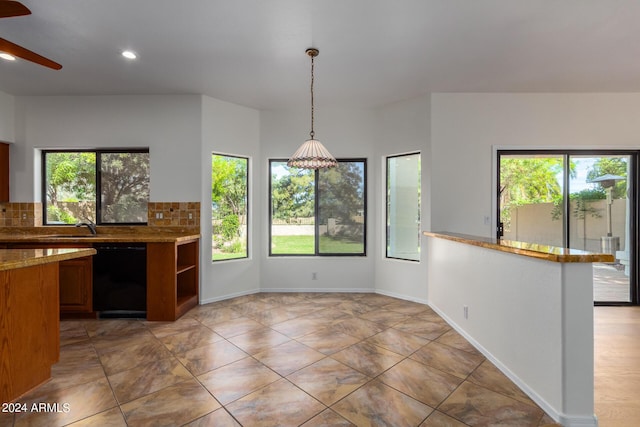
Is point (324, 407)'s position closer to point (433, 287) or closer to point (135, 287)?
point (433, 287)

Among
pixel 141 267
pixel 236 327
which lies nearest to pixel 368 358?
Answer: pixel 236 327

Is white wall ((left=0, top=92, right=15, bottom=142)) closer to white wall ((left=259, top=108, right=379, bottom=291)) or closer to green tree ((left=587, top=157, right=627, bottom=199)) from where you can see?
white wall ((left=259, top=108, right=379, bottom=291))

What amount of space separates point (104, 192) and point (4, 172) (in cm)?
130

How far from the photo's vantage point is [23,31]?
265cm

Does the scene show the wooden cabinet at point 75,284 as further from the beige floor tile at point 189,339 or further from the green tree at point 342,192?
the green tree at point 342,192

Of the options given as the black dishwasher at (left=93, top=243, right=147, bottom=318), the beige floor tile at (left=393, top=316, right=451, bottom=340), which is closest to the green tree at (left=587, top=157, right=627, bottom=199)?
the beige floor tile at (left=393, top=316, right=451, bottom=340)

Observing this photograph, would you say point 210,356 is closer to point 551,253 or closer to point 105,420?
point 105,420

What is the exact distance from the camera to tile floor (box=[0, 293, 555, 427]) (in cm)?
189

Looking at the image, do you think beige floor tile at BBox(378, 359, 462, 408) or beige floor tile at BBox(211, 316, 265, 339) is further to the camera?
beige floor tile at BBox(211, 316, 265, 339)

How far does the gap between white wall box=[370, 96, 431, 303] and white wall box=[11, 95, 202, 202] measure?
269cm

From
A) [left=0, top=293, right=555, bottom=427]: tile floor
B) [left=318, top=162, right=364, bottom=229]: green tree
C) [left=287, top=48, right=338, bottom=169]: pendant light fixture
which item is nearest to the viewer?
[left=0, top=293, right=555, bottom=427]: tile floor

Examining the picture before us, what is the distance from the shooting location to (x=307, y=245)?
4.88 m

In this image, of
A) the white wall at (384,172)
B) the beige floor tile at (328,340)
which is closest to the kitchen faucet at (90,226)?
the beige floor tile at (328,340)

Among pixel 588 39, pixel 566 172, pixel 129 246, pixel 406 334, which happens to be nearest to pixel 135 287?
pixel 129 246
